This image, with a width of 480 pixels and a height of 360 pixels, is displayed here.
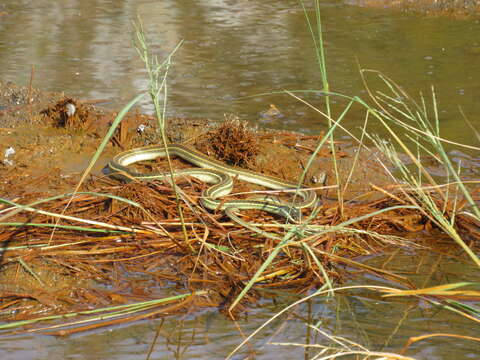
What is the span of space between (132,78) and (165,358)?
8.19m

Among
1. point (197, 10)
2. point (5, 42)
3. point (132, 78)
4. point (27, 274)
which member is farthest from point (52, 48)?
point (27, 274)

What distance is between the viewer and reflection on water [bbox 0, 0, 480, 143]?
1018 centimetres

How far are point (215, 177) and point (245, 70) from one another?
18.5ft

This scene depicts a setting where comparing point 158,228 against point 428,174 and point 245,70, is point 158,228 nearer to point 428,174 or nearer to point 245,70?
point 428,174

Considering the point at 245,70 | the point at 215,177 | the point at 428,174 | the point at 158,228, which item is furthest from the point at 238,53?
the point at 428,174

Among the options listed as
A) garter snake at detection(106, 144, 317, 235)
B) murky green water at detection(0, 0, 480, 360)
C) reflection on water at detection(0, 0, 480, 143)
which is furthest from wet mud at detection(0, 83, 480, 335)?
reflection on water at detection(0, 0, 480, 143)

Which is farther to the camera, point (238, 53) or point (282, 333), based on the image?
point (238, 53)

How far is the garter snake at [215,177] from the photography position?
5.94 meters

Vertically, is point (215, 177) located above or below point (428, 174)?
below

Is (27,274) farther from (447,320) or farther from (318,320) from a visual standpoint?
(447,320)

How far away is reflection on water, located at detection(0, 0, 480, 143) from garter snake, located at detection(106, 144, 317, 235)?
2.14 m

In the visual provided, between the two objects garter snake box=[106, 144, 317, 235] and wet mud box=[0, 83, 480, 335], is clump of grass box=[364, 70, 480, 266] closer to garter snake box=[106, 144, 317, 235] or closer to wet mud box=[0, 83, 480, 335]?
wet mud box=[0, 83, 480, 335]

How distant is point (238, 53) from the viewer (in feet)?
43.8

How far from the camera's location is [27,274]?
4797 millimetres
